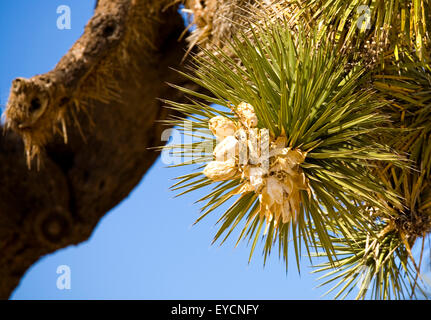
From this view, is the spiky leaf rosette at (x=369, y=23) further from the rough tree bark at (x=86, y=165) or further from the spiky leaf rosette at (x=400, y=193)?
the rough tree bark at (x=86, y=165)

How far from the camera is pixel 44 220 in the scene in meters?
3.07

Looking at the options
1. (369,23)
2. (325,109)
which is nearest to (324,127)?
(325,109)

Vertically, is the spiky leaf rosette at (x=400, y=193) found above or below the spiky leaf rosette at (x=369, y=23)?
below

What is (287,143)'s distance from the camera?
0.92 meters

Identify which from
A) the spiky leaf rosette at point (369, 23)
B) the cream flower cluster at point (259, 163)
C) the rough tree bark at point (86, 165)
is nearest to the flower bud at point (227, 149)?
the cream flower cluster at point (259, 163)

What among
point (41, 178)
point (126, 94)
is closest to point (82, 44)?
point (126, 94)

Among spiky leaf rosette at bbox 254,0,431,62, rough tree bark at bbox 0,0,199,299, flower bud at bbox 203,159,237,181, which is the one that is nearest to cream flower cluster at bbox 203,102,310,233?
flower bud at bbox 203,159,237,181

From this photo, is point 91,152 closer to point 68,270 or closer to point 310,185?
point 68,270

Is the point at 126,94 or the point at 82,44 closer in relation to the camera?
the point at 82,44

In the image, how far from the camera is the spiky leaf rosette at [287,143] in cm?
89

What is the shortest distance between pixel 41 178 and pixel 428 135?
2.28 metres

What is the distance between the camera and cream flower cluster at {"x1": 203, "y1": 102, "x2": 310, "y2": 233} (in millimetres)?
881

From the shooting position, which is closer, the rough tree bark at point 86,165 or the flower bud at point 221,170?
the flower bud at point 221,170

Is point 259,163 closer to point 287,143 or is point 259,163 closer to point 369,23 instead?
point 287,143
